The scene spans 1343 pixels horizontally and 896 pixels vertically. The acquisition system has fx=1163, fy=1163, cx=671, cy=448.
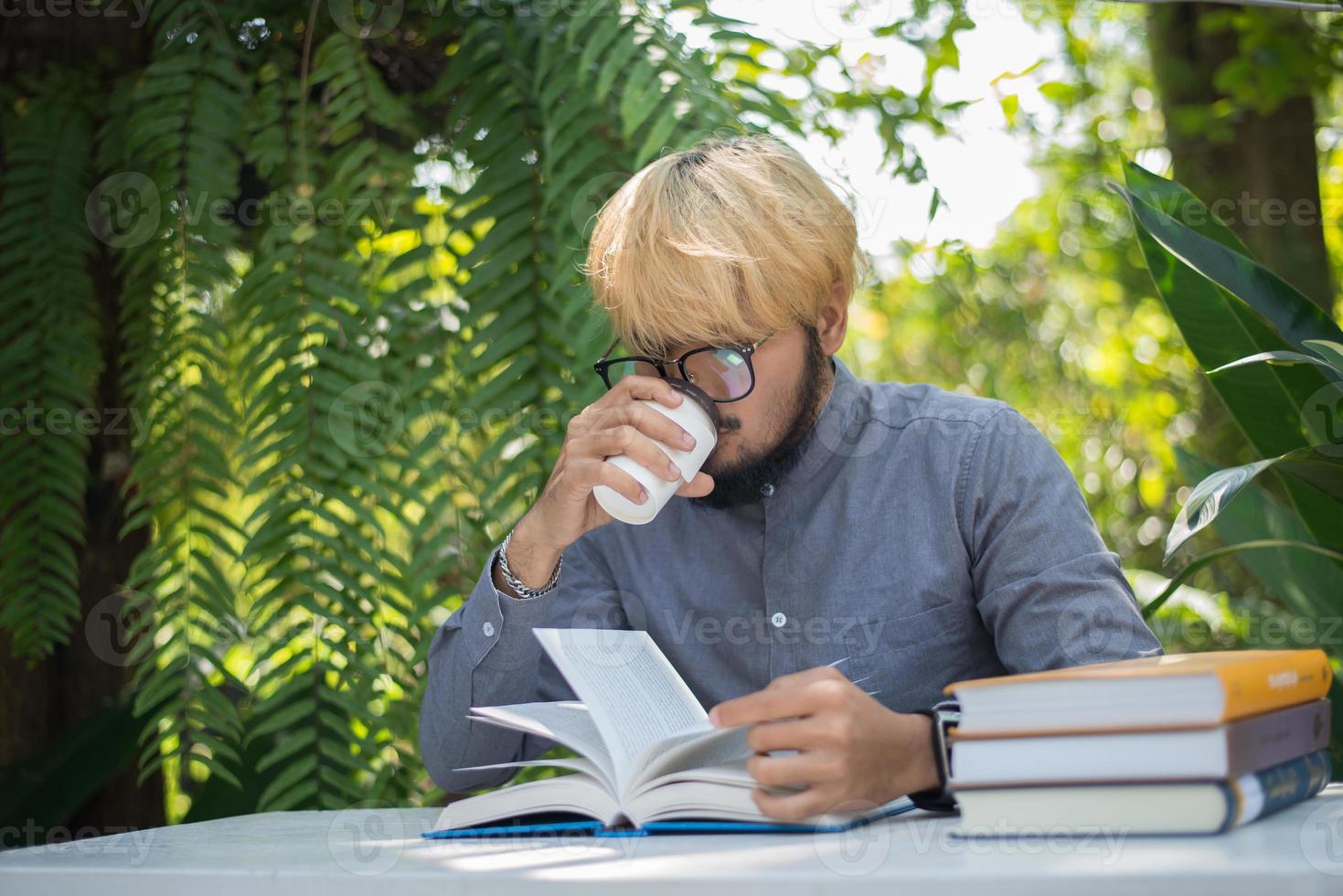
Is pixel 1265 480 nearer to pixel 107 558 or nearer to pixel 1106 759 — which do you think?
pixel 1106 759

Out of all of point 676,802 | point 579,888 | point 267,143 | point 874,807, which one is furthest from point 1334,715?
point 267,143

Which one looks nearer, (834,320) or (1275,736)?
(1275,736)

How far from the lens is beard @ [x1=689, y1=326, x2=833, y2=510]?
1.47 metres

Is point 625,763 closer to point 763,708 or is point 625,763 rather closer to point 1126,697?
point 763,708

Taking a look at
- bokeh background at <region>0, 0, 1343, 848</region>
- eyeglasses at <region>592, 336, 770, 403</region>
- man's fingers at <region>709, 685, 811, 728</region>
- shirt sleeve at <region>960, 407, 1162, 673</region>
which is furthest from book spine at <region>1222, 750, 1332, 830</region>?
eyeglasses at <region>592, 336, 770, 403</region>

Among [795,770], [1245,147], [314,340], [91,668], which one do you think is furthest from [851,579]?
[1245,147]

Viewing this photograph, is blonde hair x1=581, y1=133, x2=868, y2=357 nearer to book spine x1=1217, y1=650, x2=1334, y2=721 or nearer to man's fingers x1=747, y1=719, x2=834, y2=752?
man's fingers x1=747, y1=719, x2=834, y2=752

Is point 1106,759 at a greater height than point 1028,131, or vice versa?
point 1028,131

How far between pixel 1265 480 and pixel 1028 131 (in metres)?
1.65

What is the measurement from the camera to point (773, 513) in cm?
154

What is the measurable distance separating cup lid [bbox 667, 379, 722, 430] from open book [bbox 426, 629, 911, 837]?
0.85ft

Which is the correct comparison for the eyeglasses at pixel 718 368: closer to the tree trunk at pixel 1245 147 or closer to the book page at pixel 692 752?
the book page at pixel 692 752

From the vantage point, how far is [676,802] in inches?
38.9

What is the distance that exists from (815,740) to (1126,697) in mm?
243
